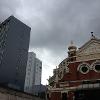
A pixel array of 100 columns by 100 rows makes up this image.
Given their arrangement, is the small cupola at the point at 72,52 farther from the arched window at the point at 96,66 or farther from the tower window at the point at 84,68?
the arched window at the point at 96,66

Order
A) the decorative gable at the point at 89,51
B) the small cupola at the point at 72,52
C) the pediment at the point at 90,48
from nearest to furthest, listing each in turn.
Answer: the decorative gable at the point at 89,51, the pediment at the point at 90,48, the small cupola at the point at 72,52

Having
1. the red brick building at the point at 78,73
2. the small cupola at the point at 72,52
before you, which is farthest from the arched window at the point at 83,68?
the small cupola at the point at 72,52

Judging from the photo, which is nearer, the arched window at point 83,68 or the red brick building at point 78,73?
the red brick building at point 78,73

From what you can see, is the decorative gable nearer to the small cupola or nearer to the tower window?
the small cupola

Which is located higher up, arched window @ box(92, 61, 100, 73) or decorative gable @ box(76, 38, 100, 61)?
decorative gable @ box(76, 38, 100, 61)

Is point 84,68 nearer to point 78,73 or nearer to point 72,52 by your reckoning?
point 78,73

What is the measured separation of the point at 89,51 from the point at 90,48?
0.59 m

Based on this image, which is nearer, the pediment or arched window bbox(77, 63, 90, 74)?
arched window bbox(77, 63, 90, 74)

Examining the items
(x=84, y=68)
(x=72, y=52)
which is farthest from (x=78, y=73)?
(x=72, y=52)

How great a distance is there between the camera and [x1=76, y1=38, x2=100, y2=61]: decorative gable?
129ft

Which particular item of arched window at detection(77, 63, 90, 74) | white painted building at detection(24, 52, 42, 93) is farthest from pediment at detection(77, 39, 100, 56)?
white painted building at detection(24, 52, 42, 93)

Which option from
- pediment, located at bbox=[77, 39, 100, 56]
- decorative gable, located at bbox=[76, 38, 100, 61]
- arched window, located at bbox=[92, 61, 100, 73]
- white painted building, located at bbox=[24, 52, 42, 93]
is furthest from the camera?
white painted building, located at bbox=[24, 52, 42, 93]

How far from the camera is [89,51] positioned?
39.9 metres

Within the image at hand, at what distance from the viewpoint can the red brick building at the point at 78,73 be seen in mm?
37750
